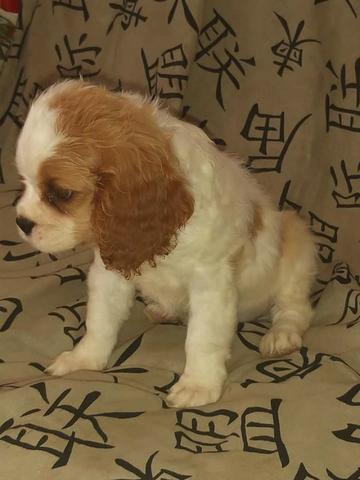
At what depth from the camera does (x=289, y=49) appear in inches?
149

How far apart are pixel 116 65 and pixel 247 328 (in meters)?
1.61

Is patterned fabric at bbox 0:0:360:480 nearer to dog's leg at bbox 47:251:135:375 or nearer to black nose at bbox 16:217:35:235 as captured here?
dog's leg at bbox 47:251:135:375

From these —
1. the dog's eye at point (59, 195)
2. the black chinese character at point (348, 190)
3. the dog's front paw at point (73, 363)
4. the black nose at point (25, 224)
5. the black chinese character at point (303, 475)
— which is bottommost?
the dog's front paw at point (73, 363)

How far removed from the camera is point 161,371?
286 centimetres

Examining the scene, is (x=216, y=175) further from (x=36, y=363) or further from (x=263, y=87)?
(x=263, y=87)

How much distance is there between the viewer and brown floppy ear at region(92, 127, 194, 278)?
7.95ft

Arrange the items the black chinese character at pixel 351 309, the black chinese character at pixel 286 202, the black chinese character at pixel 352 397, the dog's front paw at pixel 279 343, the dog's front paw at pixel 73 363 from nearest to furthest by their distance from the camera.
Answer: the black chinese character at pixel 352 397
the dog's front paw at pixel 73 363
the dog's front paw at pixel 279 343
the black chinese character at pixel 351 309
the black chinese character at pixel 286 202

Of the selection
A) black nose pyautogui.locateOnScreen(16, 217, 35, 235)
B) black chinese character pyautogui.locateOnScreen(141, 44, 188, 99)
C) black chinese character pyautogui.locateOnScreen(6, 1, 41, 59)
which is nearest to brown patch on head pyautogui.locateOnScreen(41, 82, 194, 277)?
black nose pyautogui.locateOnScreen(16, 217, 35, 235)

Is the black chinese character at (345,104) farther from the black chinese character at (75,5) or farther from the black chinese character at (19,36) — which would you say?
the black chinese character at (19,36)

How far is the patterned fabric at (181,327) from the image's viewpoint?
7.42ft

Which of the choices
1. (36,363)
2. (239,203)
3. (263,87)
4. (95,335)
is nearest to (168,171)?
(239,203)

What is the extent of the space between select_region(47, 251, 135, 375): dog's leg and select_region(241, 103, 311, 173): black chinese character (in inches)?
48.0

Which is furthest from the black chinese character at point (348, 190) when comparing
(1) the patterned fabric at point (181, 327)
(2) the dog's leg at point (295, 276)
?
(2) the dog's leg at point (295, 276)

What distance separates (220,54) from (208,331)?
5.77 ft
